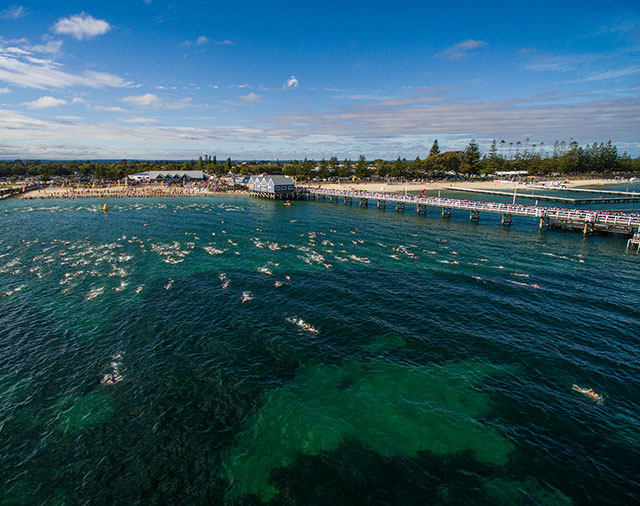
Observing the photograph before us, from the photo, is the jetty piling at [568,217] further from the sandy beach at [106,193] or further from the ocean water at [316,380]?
the sandy beach at [106,193]

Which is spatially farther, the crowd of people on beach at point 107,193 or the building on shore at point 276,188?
the building on shore at point 276,188

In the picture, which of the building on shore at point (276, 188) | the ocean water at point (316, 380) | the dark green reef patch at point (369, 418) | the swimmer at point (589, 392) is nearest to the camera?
the ocean water at point (316, 380)

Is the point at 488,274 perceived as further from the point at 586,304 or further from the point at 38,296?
the point at 38,296

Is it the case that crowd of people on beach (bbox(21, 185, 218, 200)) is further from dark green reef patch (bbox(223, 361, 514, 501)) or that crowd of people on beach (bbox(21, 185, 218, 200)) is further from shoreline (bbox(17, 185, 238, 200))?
dark green reef patch (bbox(223, 361, 514, 501))

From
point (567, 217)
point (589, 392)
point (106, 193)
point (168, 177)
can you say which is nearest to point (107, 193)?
point (106, 193)

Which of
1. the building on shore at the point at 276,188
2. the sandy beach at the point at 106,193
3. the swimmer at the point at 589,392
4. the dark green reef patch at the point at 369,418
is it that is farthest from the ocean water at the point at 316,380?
the sandy beach at the point at 106,193

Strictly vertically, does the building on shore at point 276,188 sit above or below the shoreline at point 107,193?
above

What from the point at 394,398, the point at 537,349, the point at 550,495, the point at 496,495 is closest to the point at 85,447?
the point at 394,398

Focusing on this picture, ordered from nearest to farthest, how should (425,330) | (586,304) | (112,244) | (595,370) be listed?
(595,370)
(425,330)
(586,304)
(112,244)
